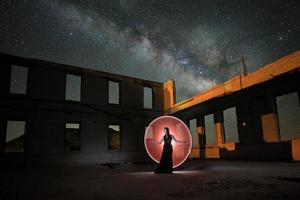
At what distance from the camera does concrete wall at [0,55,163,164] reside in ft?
54.1

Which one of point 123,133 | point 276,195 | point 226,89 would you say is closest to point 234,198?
point 276,195

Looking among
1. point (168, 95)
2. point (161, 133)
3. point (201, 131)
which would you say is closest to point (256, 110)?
point (201, 131)

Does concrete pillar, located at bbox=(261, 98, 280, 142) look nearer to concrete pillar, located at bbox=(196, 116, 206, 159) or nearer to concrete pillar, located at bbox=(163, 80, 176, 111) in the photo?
concrete pillar, located at bbox=(196, 116, 206, 159)

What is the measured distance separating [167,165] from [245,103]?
8.76 m

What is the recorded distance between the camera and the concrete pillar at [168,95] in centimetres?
2269

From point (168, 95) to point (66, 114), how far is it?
10092 millimetres

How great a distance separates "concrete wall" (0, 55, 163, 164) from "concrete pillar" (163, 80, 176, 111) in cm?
169

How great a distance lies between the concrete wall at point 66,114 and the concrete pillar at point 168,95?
169 cm

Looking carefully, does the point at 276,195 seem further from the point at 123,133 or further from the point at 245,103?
the point at 123,133

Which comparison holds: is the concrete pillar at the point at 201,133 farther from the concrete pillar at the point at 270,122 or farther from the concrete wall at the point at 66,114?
the concrete pillar at the point at 270,122

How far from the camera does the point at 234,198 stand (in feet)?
14.9

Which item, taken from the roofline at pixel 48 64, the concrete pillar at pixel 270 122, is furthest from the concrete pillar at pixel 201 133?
the roofline at pixel 48 64

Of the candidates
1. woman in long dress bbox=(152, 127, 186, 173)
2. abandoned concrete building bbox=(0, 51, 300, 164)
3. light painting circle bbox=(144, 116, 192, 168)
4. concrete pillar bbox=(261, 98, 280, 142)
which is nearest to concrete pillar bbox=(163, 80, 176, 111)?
abandoned concrete building bbox=(0, 51, 300, 164)

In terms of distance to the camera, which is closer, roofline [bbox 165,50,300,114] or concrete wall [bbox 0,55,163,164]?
roofline [bbox 165,50,300,114]
